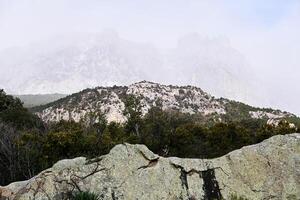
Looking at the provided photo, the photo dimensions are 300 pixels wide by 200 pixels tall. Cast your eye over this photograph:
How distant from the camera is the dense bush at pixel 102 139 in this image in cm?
3700

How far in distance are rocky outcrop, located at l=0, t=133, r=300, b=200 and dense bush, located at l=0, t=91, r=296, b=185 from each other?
1420 centimetres

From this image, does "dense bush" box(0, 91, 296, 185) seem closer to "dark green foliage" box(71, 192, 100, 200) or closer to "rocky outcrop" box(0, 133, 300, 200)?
"rocky outcrop" box(0, 133, 300, 200)

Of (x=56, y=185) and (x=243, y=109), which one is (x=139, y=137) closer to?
(x=56, y=185)

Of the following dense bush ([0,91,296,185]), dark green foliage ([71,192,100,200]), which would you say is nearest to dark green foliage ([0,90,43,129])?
dense bush ([0,91,296,185])

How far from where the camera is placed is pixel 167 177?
67.7 feet

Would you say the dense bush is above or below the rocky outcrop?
above

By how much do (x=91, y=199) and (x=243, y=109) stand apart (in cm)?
11733

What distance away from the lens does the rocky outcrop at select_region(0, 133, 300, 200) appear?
2009 cm

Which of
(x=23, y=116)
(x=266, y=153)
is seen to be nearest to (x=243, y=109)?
(x=23, y=116)

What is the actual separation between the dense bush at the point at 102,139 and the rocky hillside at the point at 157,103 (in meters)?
59.7

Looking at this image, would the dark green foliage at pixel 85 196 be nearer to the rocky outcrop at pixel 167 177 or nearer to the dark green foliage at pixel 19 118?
the rocky outcrop at pixel 167 177

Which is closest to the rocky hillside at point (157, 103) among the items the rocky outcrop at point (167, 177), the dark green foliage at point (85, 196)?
the rocky outcrop at point (167, 177)

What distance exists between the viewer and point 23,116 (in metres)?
55.7

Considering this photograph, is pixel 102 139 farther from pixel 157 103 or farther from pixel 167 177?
pixel 157 103
